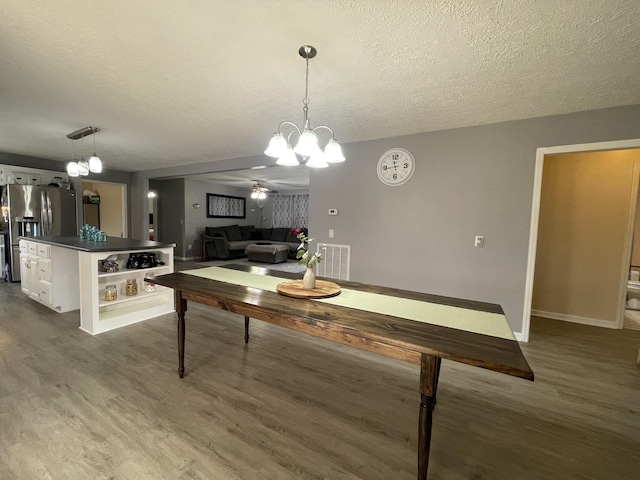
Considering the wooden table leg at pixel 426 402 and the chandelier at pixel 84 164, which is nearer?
the wooden table leg at pixel 426 402

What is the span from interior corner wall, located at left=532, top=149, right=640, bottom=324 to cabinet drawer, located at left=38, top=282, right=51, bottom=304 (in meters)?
6.45

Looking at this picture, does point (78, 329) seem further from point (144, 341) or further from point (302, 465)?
point (302, 465)

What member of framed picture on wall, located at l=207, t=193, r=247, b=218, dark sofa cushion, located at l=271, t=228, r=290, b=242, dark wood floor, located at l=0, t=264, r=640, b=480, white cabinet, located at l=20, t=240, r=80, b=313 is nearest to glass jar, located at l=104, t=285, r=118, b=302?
dark wood floor, located at l=0, t=264, r=640, b=480

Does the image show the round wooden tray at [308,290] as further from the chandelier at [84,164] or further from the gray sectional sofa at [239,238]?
the gray sectional sofa at [239,238]

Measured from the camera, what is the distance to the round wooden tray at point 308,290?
175cm

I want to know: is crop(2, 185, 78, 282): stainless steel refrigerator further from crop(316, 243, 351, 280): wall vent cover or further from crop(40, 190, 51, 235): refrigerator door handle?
crop(316, 243, 351, 280): wall vent cover

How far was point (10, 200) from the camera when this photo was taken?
468cm

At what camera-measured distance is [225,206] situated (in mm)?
8773

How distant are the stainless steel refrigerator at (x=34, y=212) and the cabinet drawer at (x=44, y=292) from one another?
200cm

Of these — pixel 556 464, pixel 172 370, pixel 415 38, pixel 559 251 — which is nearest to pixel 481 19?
pixel 415 38

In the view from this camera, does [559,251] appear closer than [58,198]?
Yes

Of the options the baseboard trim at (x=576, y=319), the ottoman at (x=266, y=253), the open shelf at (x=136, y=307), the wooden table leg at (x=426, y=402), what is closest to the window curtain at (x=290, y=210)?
the ottoman at (x=266, y=253)

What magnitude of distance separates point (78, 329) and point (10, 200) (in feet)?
11.6

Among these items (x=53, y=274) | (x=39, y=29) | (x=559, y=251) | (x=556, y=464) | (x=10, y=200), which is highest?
(x=39, y=29)
